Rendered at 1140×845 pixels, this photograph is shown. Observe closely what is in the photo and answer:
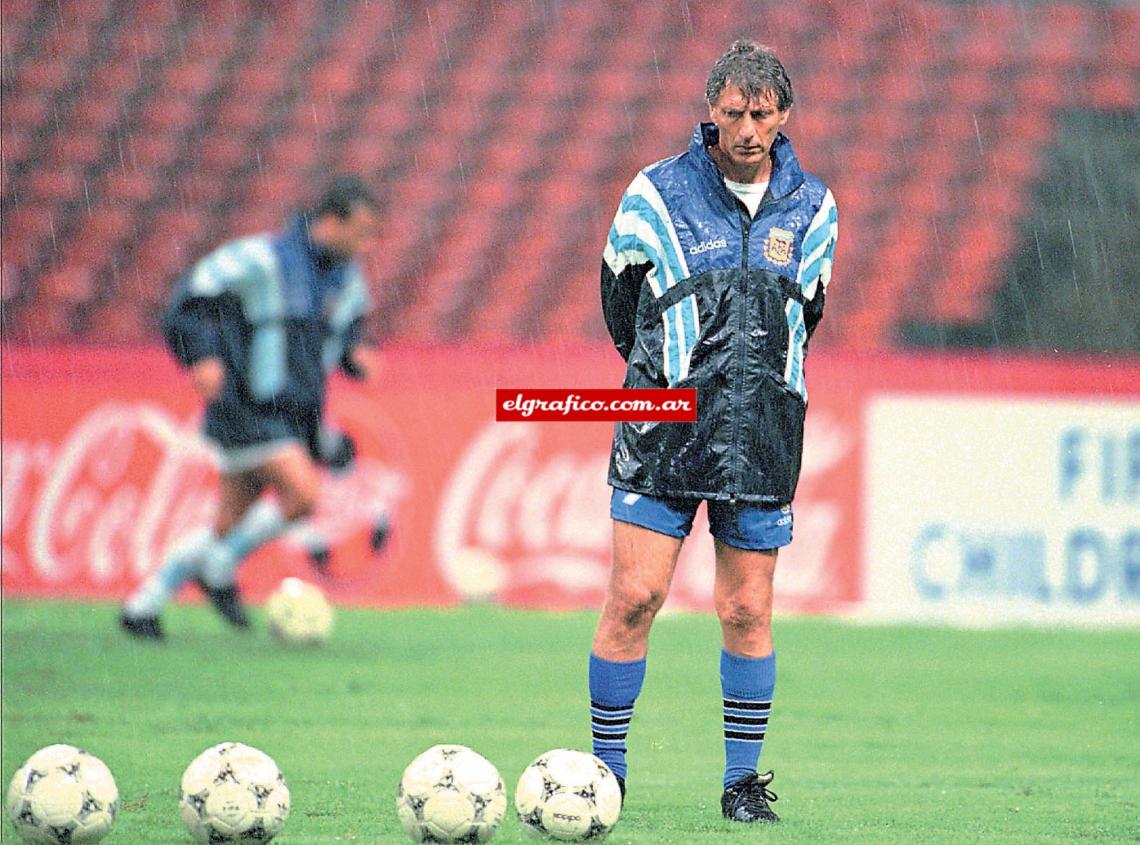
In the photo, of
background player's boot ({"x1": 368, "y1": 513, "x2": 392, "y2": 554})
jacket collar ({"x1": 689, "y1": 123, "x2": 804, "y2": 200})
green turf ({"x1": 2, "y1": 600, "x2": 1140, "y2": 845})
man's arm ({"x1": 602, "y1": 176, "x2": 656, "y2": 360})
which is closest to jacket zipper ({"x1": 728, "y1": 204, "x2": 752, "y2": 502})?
jacket collar ({"x1": 689, "y1": 123, "x2": 804, "y2": 200})

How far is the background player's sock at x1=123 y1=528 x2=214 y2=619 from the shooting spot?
9.10 meters

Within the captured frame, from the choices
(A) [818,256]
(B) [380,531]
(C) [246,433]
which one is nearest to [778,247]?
(A) [818,256]

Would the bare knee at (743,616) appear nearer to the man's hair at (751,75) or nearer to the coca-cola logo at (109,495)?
the man's hair at (751,75)

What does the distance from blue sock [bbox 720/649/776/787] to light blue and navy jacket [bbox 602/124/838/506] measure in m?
0.42

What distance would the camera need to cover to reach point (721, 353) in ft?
14.6

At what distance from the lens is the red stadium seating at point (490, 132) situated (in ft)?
49.3

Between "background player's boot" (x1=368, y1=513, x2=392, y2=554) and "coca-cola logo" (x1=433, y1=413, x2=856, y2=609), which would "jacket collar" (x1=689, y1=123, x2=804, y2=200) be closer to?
"background player's boot" (x1=368, y1=513, x2=392, y2=554)

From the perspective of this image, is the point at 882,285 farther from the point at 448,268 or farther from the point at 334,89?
the point at 334,89

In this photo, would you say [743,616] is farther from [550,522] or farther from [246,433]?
[550,522]

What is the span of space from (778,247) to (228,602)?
18.7 ft

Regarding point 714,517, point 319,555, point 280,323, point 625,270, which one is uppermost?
point 280,323

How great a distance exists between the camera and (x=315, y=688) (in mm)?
7562

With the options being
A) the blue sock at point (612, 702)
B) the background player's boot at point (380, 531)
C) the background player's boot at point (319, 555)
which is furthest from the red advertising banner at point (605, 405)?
the background player's boot at point (319, 555)

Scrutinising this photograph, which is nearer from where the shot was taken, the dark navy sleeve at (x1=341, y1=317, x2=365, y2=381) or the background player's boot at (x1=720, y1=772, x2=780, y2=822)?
the background player's boot at (x1=720, y1=772, x2=780, y2=822)
